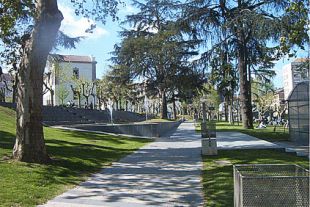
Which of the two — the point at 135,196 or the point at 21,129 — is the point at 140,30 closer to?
the point at 21,129

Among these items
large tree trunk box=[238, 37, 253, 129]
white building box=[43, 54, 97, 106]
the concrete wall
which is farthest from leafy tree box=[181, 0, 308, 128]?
white building box=[43, 54, 97, 106]

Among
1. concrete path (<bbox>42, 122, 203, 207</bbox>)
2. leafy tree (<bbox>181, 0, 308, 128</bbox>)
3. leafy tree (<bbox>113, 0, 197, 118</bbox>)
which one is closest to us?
concrete path (<bbox>42, 122, 203, 207</bbox>)

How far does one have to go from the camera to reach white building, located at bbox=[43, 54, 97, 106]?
252 feet

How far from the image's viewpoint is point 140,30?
52781 millimetres

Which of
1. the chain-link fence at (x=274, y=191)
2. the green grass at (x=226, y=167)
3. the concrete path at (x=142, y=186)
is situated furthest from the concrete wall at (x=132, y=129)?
the chain-link fence at (x=274, y=191)

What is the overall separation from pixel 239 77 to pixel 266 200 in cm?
3172

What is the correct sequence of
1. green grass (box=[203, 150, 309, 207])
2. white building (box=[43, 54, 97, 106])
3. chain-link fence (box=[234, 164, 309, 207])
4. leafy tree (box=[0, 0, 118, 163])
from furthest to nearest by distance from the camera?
white building (box=[43, 54, 97, 106]), leafy tree (box=[0, 0, 118, 163]), green grass (box=[203, 150, 309, 207]), chain-link fence (box=[234, 164, 309, 207])

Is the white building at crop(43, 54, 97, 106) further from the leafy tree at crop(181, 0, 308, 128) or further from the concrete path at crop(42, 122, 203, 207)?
the concrete path at crop(42, 122, 203, 207)

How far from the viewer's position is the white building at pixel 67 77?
76.9 metres

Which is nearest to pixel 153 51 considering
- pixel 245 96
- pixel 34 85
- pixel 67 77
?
pixel 245 96

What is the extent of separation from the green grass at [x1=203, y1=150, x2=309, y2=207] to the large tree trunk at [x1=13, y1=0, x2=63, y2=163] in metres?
4.62

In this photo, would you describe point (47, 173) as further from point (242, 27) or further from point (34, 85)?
point (242, 27)

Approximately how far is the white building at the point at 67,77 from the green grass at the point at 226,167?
55.5 metres

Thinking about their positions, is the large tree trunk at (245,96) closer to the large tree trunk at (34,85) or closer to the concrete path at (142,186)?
the concrete path at (142,186)
